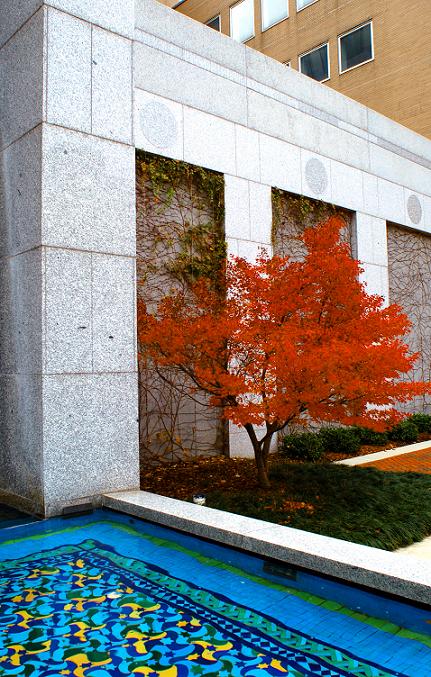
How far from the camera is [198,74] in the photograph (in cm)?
951

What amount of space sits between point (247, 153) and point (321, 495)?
601 centimetres

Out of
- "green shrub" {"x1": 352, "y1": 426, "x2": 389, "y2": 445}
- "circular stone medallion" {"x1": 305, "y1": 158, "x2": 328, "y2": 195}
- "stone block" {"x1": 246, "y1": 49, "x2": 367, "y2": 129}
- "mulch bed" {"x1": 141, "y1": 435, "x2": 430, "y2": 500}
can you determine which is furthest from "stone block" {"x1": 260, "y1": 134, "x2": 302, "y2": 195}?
"mulch bed" {"x1": 141, "y1": 435, "x2": 430, "y2": 500}

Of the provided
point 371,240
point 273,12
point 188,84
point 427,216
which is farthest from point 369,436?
point 273,12

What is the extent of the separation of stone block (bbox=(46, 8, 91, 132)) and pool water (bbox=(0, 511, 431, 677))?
13.6 ft

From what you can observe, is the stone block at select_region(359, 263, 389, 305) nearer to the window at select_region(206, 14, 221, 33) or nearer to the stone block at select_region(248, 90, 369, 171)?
the stone block at select_region(248, 90, 369, 171)

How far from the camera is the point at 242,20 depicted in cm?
2292

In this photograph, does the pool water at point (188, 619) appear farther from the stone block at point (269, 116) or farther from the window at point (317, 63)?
the window at point (317, 63)

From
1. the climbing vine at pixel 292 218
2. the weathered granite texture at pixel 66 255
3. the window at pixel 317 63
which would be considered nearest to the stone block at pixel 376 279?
the climbing vine at pixel 292 218

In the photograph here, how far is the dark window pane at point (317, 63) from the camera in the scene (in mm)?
20625

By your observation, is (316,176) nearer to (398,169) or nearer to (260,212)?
(260,212)

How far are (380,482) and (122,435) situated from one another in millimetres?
3210

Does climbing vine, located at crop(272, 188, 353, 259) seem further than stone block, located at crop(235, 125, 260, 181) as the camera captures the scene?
Yes

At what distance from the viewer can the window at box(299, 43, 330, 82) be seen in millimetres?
20609

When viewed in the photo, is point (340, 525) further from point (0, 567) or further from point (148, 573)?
point (0, 567)
